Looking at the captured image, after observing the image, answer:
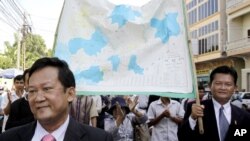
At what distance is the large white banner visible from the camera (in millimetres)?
3619

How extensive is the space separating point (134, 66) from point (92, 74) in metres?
0.39

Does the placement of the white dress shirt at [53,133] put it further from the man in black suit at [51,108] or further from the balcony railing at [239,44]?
the balcony railing at [239,44]

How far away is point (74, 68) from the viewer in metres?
3.64

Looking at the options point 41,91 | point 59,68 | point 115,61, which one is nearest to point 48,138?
point 41,91

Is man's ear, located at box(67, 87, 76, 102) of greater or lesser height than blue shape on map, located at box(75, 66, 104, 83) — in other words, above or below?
below

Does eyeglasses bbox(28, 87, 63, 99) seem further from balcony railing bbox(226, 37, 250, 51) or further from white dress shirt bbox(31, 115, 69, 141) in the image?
balcony railing bbox(226, 37, 250, 51)

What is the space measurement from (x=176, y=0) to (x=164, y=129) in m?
2.70

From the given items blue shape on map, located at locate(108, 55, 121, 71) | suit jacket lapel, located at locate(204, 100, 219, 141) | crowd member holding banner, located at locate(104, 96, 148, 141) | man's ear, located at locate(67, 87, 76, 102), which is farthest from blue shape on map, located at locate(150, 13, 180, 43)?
crowd member holding banner, located at locate(104, 96, 148, 141)

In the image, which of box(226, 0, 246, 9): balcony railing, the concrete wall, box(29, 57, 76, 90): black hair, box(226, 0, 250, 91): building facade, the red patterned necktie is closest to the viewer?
the red patterned necktie

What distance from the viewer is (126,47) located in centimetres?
383

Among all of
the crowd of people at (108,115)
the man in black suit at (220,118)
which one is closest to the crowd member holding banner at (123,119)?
the crowd of people at (108,115)

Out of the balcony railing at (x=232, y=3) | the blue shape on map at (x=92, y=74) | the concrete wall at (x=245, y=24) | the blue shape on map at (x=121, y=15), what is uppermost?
the balcony railing at (x=232, y=3)

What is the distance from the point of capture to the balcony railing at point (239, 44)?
30312 mm

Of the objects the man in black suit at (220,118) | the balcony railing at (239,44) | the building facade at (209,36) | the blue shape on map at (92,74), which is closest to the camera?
the blue shape on map at (92,74)
